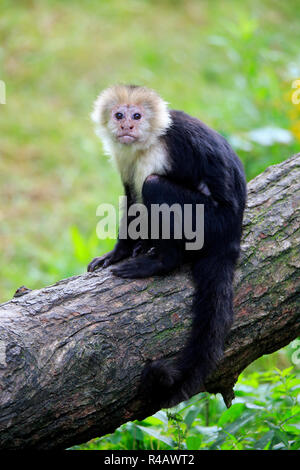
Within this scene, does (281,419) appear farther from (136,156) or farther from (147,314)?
(136,156)

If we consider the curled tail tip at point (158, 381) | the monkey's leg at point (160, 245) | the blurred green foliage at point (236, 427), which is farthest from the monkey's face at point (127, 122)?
the blurred green foliage at point (236, 427)

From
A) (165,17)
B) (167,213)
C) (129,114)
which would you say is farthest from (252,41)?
(167,213)

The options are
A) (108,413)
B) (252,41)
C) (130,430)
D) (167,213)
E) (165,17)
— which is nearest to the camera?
(108,413)

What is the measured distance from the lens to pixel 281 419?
3.36 meters

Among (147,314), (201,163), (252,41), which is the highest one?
(252,41)

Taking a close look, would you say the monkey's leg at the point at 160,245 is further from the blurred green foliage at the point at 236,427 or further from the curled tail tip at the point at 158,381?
the blurred green foliage at the point at 236,427

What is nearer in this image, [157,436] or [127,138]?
[157,436]

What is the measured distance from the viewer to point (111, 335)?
9.39ft

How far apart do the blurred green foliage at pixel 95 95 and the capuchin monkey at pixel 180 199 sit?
72 cm

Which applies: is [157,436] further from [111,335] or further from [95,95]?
[95,95]

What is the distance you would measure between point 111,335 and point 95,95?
602cm

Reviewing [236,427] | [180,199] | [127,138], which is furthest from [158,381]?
[127,138]

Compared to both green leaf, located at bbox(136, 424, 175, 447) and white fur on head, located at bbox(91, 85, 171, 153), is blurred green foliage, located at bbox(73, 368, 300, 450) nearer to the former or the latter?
green leaf, located at bbox(136, 424, 175, 447)

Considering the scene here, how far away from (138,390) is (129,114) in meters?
1.78
